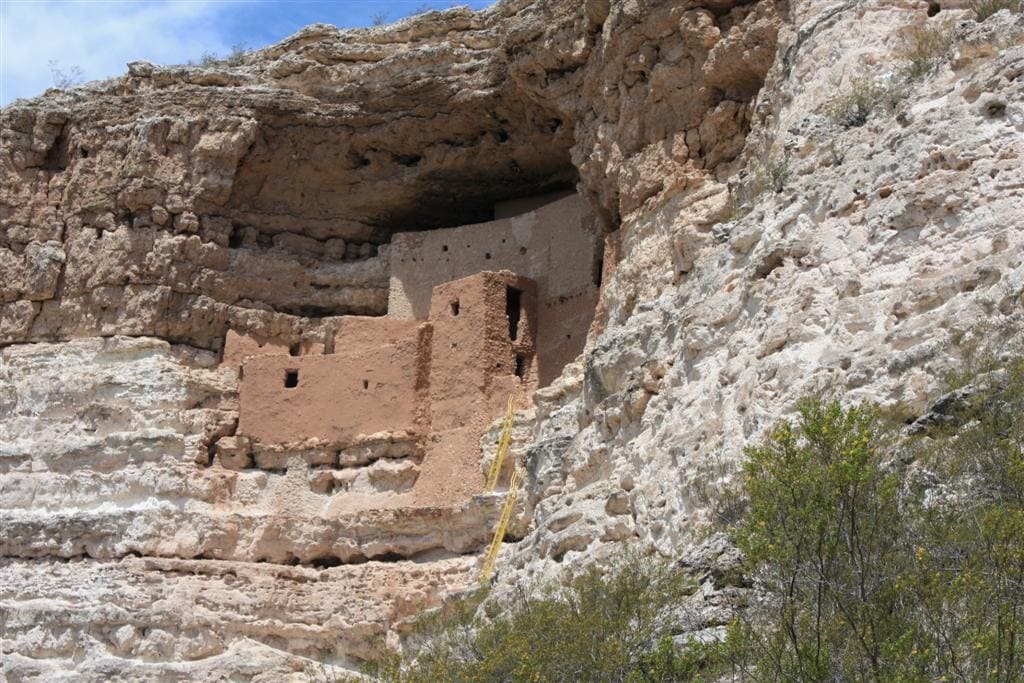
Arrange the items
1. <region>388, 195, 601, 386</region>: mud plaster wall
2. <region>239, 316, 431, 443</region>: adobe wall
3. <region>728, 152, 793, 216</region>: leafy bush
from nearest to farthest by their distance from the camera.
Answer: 1. <region>728, 152, 793, 216</region>: leafy bush
2. <region>388, 195, 601, 386</region>: mud plaster wall
3. <region>239, 316, 431, 443</region>: adobe wall

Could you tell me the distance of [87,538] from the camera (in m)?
17.2

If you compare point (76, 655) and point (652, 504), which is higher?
point (652, 504)

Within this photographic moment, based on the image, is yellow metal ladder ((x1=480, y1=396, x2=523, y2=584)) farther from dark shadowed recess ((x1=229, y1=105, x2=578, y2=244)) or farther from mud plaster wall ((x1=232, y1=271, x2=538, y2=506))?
dark shadowed recess ((x1=229, y1=105, x2=578, y2=244))

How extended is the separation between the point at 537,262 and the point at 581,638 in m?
10.3

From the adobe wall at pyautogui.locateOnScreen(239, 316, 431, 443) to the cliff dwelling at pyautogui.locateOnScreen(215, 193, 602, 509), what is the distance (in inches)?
0.4

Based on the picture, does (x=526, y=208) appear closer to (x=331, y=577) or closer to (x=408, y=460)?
(x=408, y=460)

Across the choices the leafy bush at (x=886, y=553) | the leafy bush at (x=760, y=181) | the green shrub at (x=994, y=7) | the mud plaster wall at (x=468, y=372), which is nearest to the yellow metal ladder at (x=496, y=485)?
the mud plaster wall at (x=468, y=372)

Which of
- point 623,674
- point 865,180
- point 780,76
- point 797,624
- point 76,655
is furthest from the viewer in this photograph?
point 76,655

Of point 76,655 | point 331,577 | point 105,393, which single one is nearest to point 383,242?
point 105,393

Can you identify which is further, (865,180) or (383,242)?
(383,242)

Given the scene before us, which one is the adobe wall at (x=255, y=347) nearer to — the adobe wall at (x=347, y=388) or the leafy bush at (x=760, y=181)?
the adobe wall at (x=347, y=388)

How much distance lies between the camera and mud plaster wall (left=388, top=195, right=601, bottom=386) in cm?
1722

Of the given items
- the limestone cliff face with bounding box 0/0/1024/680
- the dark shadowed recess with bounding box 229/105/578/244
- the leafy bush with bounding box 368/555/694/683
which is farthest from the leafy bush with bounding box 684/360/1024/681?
the dark shadowed recess with bounding box 229/105/578/244

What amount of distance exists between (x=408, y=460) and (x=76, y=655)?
3.96 meters
